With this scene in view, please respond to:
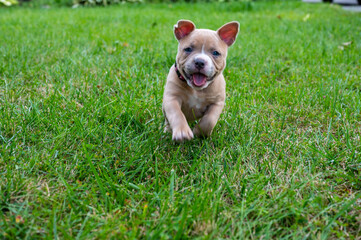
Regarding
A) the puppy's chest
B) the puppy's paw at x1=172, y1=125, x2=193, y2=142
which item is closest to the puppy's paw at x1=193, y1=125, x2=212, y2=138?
the puppy's chest

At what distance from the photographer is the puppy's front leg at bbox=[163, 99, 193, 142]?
234 centimetres

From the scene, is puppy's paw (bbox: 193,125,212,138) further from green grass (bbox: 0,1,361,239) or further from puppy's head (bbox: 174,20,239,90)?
puppy's head (bbox: 174,20,239,90)

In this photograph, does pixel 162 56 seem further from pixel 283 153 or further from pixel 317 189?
pixel 317 189

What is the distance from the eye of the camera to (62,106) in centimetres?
308

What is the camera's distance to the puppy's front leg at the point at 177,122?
2.34 metres

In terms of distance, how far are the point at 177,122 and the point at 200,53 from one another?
1.79 feet

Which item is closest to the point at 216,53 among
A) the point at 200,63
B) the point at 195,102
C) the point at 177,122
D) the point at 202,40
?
the point at 202,40

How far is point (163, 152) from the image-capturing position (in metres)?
2.57

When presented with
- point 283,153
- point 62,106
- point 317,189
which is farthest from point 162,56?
point 317,189

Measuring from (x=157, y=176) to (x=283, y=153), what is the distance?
0.99 meters

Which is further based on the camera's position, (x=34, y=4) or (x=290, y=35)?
(x=34, y=4)

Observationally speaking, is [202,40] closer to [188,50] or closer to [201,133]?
[188,50]

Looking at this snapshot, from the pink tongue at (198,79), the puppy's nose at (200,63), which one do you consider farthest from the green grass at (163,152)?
the puppy's nose at (200,63)

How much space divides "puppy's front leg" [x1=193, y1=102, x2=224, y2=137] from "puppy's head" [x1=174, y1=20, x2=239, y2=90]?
196mm
